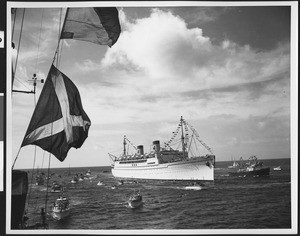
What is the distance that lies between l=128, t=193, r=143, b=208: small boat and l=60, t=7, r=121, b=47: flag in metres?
1.34

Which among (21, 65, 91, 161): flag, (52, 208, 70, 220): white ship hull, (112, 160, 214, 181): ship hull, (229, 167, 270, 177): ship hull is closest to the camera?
(229, 167, 270, 177): ship hull

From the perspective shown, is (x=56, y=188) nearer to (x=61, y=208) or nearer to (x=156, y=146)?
(x=61, y=208)

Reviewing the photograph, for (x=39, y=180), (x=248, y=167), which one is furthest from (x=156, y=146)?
(x=39, y=180)

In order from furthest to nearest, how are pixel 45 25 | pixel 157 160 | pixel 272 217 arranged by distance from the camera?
pixel 157 160
pixel 45 25
pixel 272 217

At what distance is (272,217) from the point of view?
2906 mm

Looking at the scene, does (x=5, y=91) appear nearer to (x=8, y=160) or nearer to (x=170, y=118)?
(x=8, y=160)

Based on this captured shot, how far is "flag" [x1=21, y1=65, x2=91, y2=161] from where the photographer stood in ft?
10.1

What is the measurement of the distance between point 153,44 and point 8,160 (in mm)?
1598

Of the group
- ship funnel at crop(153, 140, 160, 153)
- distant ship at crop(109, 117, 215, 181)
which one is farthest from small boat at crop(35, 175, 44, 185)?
ship funnel at crop(153, 140, 160, 153)

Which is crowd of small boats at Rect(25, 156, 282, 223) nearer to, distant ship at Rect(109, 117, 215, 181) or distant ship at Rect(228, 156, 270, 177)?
distant ship at Rect(228, 156, 270, 177)

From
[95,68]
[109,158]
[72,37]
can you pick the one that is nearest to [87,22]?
[72,37]

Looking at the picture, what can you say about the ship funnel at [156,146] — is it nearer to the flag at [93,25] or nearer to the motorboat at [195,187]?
the motorboat at [195,187]

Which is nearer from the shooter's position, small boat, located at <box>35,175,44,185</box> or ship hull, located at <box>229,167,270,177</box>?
ship hull, located at <box>229,167,270,177</box>

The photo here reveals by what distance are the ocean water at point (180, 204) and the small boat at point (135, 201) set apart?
39 mm
